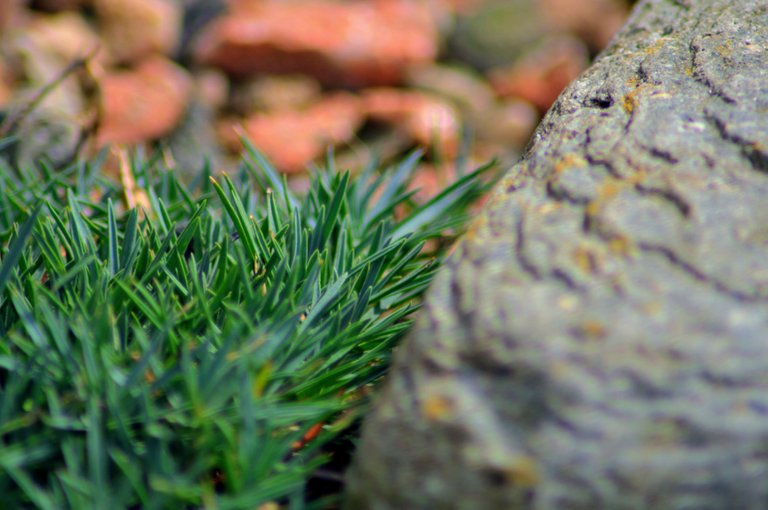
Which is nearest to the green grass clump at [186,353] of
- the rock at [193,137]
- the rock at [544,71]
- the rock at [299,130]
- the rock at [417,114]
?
the rock at [193,137]

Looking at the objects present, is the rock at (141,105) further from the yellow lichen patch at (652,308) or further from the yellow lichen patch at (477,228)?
the yellow lichen patch at (652,308)

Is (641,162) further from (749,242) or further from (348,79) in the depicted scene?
(348,79)

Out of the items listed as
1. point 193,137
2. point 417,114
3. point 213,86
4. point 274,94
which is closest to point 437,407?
point 193,137

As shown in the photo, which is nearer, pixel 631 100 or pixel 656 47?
pixel 631 100

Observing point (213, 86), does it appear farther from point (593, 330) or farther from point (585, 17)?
point (593, 330)

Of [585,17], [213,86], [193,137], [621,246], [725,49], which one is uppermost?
[725,49]

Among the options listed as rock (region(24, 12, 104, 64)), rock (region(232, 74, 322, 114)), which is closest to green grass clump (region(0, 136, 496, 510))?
rock (region(24, 12, 104, 64))
